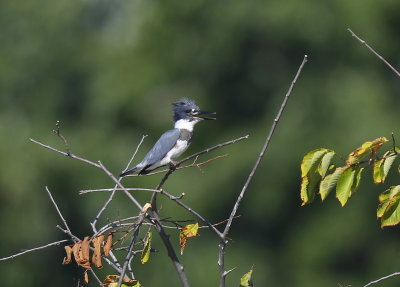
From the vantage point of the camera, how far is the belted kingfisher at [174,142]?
18.5ft

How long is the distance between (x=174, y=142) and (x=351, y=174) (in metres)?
2.55

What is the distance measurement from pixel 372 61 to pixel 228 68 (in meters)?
2.40

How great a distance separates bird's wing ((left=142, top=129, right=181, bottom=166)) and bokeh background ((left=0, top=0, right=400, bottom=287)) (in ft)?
30.5

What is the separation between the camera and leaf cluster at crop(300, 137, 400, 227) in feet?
11.0

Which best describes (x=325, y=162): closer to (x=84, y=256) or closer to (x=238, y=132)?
(x=84, y=256)

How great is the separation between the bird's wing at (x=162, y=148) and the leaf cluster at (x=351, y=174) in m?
2.24

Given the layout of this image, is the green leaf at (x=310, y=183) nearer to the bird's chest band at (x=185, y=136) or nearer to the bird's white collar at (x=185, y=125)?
the bird's chest band at (x=185, y=136)

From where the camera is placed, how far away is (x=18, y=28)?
78.8ft

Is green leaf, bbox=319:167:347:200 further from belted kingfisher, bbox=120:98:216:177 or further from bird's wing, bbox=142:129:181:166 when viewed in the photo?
bird's wing, bbox=142:129:181:166

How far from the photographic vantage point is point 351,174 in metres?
3.36

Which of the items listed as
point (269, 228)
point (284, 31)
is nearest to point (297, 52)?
point (284, 31)

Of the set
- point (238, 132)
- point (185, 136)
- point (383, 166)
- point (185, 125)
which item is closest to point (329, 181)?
point (383, 166)

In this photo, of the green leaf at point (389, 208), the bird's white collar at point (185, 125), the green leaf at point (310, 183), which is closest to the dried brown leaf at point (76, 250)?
the green leaf at point (310, 183)

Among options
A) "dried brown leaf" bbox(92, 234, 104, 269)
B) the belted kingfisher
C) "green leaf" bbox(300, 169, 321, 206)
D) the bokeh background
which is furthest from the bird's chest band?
the bokeh background
